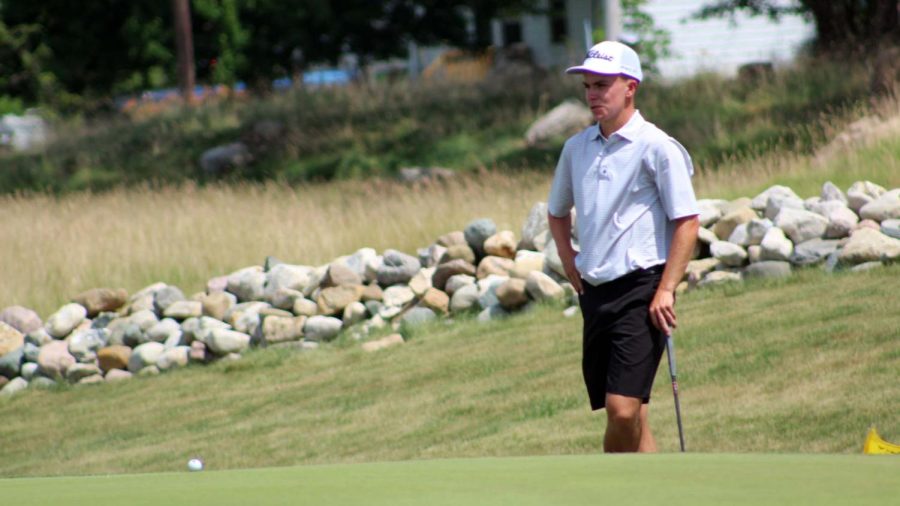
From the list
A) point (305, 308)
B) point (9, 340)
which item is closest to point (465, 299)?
point (305, 308)

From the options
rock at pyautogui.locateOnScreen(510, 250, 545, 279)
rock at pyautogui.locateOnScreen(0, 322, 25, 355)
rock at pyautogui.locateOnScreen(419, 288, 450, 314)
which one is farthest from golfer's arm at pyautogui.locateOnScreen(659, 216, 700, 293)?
rock at pyautogui.locateOnScreen(0, 322, 25, 355)

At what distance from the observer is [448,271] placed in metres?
12.4

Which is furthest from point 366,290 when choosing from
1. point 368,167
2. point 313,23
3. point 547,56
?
point 547,56

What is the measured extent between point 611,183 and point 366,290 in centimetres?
706

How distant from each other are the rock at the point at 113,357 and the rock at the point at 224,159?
15.9 metres

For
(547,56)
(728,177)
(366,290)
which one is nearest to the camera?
(366,290)

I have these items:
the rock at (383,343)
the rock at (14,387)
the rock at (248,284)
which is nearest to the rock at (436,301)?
the rock at (383,343)

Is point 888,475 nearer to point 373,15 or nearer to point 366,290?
point 366,290

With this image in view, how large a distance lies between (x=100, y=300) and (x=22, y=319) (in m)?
0.74

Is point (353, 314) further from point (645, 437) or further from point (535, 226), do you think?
point (645, 437)

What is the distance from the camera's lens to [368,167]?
26.4 metres

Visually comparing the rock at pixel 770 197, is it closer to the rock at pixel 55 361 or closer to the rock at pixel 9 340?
the rock at pixel 55 361

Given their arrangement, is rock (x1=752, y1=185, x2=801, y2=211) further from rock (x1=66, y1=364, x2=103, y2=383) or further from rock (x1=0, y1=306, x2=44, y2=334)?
rock (x1=0, y1=306, x2=44, y2=334)

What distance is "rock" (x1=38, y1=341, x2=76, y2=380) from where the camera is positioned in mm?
12594
